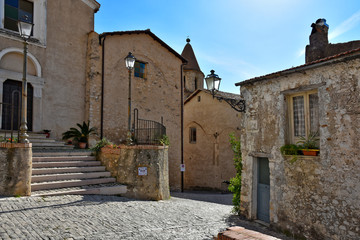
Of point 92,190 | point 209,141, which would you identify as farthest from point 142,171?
point 209,141

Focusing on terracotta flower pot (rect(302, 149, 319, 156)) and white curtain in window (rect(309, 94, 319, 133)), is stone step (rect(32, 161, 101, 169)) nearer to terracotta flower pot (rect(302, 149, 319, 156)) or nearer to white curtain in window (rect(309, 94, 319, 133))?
terracotta flower pot (rect(302, 149, 319, 156))

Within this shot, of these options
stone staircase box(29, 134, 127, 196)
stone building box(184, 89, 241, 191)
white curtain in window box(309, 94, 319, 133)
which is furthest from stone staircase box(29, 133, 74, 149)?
stone building box(184, 89, 241, 191)

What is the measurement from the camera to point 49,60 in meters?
12.5

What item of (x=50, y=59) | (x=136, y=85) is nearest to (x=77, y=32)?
(x=50, y=59)

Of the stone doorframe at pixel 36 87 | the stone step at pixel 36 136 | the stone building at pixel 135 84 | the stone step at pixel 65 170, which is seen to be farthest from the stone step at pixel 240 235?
the stone building at pixel 135 84

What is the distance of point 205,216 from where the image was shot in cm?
763

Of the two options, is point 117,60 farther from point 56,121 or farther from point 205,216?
point 205,216

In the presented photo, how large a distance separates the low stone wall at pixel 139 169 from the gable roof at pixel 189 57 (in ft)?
65.7

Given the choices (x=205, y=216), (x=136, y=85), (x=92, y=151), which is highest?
(x=136, y=85)

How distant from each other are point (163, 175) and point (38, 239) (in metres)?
5.45

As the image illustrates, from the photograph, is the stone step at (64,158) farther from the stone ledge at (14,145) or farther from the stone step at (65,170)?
the stone ledge at (14,145)

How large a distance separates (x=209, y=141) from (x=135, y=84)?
743cm

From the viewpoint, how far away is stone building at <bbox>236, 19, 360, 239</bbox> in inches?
240

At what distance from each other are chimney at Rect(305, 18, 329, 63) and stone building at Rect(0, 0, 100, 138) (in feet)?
33.8
